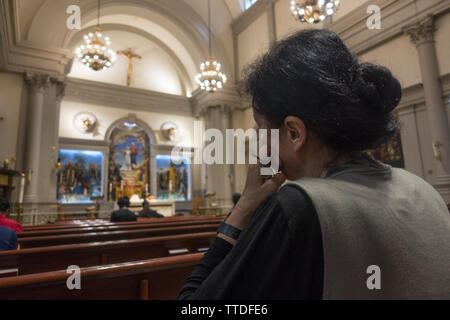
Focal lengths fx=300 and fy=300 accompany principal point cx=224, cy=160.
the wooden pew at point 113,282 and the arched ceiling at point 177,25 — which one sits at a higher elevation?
the arched ceiling at point 177,25

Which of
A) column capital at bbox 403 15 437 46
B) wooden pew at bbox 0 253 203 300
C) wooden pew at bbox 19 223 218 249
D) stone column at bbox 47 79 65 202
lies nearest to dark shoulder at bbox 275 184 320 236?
wooden pew at bbox 0 253 203 300

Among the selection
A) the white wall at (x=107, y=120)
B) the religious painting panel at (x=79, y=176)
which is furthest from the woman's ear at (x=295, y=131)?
the white wall at (x=107, y=120)

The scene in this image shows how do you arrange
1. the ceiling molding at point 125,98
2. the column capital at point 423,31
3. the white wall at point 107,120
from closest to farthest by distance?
the column capital at point 423,31 < the white wall at point 107,120 < the ceiling molding at point 125,98

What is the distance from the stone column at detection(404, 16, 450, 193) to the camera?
293 inches

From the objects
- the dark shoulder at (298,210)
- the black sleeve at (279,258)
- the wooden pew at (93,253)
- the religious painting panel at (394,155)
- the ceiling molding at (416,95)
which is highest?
the ceiling molding at (416,95)

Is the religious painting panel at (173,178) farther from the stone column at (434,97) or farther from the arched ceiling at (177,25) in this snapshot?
the stone column at (434,97)

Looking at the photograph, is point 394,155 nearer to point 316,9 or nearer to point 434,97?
point 434,97

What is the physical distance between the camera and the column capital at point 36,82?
10219 millimetres

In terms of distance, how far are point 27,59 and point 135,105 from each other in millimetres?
5115

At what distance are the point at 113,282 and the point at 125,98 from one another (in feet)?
46.2

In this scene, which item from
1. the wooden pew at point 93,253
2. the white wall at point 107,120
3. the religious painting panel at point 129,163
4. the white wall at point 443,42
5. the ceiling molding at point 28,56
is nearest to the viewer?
the wooden pew at point 93,253

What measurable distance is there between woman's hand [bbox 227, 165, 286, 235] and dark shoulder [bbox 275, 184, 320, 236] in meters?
0.22

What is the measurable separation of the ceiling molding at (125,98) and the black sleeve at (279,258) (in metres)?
14.3

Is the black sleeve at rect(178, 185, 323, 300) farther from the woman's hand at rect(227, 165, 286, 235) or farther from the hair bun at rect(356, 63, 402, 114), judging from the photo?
the hair bun at rect(356, 63, 402, 114)
